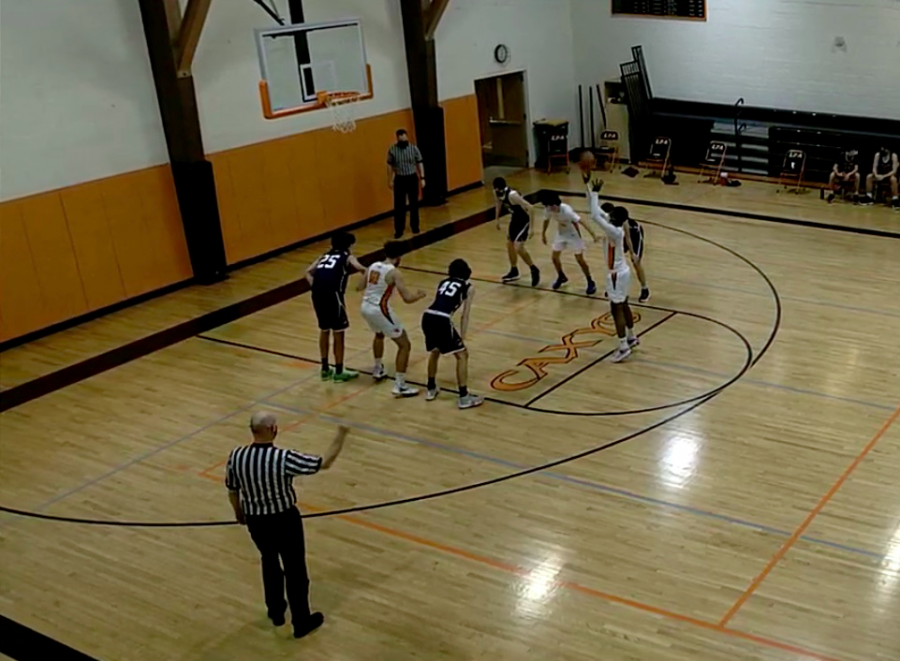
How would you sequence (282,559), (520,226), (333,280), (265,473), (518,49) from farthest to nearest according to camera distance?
(518,49), (520,226), (333,280), (282,559), (265,473)

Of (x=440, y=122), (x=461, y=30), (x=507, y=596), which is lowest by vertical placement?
(x=507, y=596)

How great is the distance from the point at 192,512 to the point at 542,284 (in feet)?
21.0

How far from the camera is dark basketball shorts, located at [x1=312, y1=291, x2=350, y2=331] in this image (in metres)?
10.5

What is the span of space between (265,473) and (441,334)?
3.83 metres

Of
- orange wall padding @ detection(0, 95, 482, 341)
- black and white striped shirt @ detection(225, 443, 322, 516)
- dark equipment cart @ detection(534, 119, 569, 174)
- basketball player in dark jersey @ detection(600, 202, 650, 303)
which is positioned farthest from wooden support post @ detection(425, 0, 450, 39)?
black and white striped shirt @ detection(225, 443, 322, 516)

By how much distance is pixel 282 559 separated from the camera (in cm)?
657

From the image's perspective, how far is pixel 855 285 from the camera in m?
12.9

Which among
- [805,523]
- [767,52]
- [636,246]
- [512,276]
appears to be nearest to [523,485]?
[805,523]

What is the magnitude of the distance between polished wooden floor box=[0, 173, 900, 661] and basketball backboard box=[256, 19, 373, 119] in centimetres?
361

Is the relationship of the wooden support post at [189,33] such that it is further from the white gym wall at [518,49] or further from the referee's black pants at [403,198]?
the white gym wall at [518,49]

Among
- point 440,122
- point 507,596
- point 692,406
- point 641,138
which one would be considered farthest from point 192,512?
point 641,138

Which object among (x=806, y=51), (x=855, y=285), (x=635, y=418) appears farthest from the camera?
(x=806, y=51)

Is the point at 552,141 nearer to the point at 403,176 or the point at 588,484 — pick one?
the point at 403,176

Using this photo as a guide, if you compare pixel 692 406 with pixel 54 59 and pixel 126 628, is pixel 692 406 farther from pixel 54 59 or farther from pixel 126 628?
pixel 54 59
